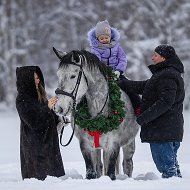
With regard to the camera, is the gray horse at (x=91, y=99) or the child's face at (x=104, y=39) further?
the child's face at (x=104, y=39)

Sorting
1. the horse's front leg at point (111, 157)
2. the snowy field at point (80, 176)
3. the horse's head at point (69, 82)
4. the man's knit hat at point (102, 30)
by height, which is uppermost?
the man's knit hat at point (102, 30)

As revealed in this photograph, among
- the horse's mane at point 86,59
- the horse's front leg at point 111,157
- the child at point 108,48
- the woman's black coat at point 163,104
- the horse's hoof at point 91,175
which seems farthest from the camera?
the child at point 108,48

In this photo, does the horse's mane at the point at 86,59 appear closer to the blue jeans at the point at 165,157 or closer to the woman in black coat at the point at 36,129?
the woman in black coat at the point at 36,129

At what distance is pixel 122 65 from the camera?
6906 millimetres

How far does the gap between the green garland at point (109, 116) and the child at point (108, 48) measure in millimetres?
526

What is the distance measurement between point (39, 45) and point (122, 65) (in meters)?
26.6

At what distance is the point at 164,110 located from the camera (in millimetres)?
5816

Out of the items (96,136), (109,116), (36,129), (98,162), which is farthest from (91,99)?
(98,162)

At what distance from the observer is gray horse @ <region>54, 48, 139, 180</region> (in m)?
5.54

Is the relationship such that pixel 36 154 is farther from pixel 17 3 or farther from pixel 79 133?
pixel 17 3

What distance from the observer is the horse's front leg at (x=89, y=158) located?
628cm

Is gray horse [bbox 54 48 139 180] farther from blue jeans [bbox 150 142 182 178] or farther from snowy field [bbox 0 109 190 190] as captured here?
blue jeans [bbox 150 142 182 178]

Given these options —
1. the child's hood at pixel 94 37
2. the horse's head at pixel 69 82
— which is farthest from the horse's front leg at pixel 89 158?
the child's hood at pixel 94 37

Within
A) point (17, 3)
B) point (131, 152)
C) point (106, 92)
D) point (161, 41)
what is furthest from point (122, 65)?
point (17, 3)
